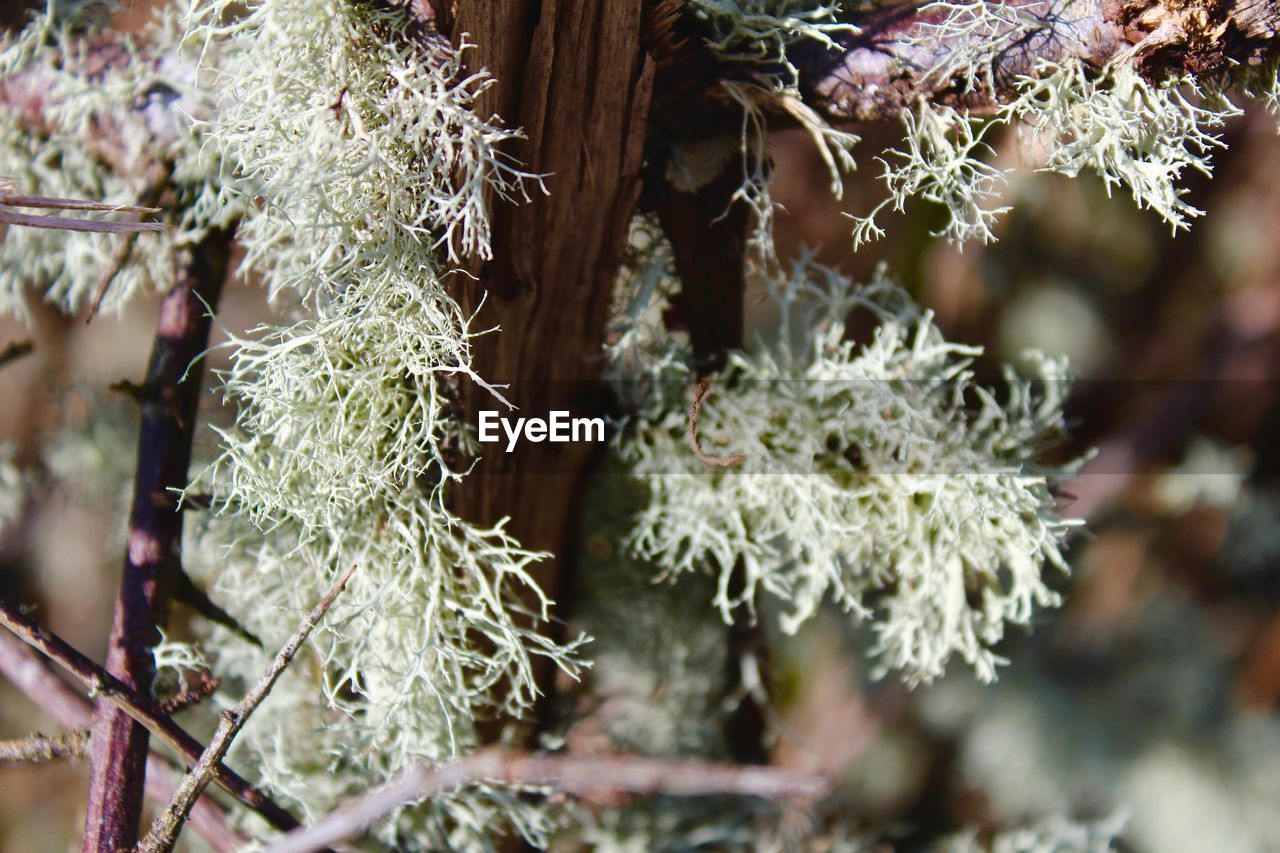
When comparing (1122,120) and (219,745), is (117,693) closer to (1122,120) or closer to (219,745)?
(219,745)

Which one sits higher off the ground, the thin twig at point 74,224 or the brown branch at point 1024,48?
the brown branch at point 1024,48

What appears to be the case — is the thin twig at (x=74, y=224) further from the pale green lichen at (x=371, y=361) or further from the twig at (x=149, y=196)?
the twig at (x=149, y=196)

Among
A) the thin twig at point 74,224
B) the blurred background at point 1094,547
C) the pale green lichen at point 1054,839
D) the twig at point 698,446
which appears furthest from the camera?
the blurred background at point 1094,547

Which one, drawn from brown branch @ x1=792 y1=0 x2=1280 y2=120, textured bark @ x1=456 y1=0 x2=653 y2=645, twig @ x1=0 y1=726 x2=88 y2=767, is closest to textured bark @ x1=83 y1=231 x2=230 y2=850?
twig @ x1=0 y1=726 x2=88 y2=767

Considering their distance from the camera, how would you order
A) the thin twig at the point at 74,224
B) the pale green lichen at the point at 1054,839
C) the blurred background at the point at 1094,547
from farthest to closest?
the blurred background at the point at 1094,547
the pale green lichen at the point at 1054,839
the thin twig at the point at 74,224

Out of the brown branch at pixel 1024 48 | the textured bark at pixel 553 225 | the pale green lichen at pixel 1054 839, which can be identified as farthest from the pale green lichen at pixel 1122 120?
the pale green lichen at pixel 1054 839

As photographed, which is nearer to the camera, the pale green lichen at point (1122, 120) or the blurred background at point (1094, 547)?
the pale green lichen at point (1122, 120)
